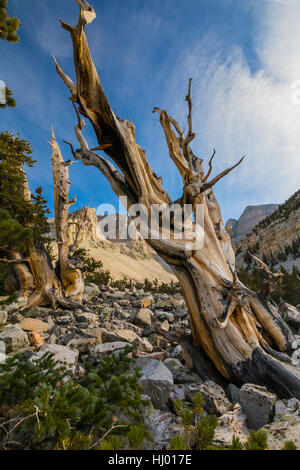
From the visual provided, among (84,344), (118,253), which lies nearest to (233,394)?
(84,344)

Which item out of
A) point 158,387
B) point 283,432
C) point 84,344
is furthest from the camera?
point 84,344

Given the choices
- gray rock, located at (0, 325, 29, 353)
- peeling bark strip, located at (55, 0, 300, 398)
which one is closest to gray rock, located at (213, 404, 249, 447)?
peeling bark strip, located at (55, 0, 300, 398)

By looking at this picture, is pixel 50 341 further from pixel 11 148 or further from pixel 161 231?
pixel 11 148

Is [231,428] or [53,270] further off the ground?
[53,270]

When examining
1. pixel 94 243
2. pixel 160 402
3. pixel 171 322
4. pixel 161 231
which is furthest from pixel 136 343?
pixel 94 243

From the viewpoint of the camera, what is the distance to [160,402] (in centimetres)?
209

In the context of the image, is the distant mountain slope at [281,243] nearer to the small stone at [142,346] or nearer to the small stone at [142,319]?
the small stone at [142,319]

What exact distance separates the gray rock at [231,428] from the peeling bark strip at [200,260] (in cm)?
72

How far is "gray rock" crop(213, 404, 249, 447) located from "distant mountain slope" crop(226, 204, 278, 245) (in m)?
59.5

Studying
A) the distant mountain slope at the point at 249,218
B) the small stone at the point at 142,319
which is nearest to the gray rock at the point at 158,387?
the small stone at the point at 142,319

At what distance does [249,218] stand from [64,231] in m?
63.8

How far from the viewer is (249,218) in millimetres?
62906

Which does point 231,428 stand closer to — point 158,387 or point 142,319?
point 158,387

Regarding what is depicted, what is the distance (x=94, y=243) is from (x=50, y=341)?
44.6 m
